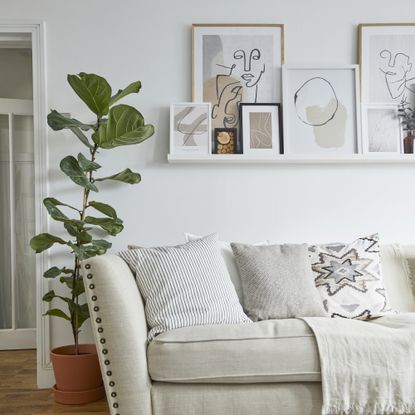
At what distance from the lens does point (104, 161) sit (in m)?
3.35

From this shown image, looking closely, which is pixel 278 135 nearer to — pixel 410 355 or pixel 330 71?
pixel 330 71

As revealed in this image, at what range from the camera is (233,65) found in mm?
3383

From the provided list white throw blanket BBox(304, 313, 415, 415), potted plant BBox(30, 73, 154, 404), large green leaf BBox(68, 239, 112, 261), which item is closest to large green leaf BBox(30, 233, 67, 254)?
potted plant BBox(30, 73, 154, 404)

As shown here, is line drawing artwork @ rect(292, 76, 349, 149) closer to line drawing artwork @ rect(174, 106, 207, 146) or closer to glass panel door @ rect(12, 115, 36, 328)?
line drawing artwork @ rect(174, 106, 207, 146)

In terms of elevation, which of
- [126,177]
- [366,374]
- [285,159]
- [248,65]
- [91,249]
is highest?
[248,65]

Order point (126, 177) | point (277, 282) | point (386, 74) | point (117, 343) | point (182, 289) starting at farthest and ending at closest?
1. point (386, 74)
2. point (126, 177)
3. point (277, 282)
4. point (182, 289)
5. point (117, 343)

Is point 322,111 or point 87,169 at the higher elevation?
point 322,111

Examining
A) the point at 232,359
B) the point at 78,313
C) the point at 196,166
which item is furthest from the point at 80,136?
the point at 232,359

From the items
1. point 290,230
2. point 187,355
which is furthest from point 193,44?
point 187,355

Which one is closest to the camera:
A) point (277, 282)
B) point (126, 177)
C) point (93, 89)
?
point (277, 282)

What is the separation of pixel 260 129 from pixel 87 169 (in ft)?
3.45

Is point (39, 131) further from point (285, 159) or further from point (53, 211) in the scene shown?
point (285, 159)

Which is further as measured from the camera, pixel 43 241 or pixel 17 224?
pixel 17 224

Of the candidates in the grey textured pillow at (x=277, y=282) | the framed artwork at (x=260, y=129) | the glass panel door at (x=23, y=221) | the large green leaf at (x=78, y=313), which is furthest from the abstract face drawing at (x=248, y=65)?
the glass panel door at (x=23, y=221)
